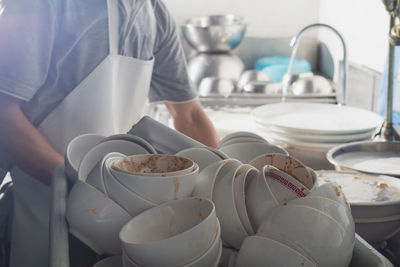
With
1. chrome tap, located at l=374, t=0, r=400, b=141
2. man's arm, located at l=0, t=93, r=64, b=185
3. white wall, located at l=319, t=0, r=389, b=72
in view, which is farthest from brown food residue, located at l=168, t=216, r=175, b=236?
white wall, located at l=319, t=0, r=389, b=72

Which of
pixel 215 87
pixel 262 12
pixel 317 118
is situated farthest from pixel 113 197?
pixel 262 12

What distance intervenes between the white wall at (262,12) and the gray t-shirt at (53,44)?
272 cm

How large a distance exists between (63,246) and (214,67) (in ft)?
10.1

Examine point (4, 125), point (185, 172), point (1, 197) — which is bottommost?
point (1, 197)

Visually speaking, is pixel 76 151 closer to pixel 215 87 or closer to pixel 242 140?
pixel 242 140

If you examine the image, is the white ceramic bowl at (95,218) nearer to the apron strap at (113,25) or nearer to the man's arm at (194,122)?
the apron strap at (113,25)

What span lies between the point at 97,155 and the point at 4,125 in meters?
0.66

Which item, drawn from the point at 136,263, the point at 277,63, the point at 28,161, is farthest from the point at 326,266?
the point at 277,63

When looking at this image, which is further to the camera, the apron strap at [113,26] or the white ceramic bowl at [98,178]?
the apron strap at [113,26]

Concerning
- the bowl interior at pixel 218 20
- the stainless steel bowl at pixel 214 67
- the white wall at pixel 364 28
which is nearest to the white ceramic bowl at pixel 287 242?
the white wall at pixel 364 28

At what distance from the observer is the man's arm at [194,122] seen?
206 cm

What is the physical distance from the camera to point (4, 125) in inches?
52.9

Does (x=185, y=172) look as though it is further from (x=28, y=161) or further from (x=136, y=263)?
(x=28, y=161)

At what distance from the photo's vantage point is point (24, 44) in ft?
4.24
